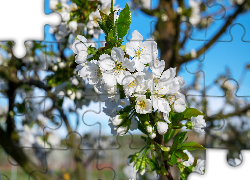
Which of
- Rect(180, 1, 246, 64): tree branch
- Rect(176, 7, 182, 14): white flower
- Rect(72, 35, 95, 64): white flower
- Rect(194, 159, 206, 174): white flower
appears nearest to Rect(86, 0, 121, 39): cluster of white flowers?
Rect(72, 35, 95, 64): white flower

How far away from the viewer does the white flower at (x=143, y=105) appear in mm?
622

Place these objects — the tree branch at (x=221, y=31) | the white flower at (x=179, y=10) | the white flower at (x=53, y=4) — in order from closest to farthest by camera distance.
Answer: the white flower at (x=53, y=4)
the tree branch at (x=221, y=31)
the white flower at (x=179, y=10)

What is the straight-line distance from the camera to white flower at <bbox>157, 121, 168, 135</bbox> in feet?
2.06

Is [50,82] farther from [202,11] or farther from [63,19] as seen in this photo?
[202,11]

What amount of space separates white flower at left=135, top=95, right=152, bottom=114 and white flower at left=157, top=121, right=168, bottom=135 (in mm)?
46

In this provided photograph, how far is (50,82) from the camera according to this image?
1337 mm

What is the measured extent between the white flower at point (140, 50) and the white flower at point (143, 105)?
80 millimetres

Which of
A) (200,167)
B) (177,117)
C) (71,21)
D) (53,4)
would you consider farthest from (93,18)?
(200,167)

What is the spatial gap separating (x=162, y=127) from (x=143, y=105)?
77 mm

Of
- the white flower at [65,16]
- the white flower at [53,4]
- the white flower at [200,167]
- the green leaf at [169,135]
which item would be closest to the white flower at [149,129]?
the green leaf at [169,135]

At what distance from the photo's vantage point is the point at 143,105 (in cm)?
63

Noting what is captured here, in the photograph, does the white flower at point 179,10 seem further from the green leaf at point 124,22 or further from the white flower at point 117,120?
the white flower at point 117,120

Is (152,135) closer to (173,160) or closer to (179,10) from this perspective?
(173,160)

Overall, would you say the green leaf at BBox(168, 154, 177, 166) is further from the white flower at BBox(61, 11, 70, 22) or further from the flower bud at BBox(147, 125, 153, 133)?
the white flower at BBox(61, 11, 70, 22)
